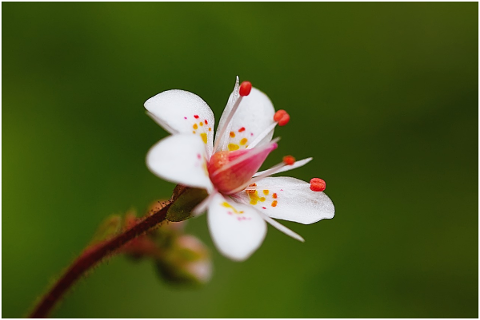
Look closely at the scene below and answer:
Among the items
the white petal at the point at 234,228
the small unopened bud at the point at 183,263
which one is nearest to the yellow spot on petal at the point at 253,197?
the white petal at the point at 234,228

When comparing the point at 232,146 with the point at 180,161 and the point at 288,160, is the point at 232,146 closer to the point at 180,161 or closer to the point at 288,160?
the point at 288,160

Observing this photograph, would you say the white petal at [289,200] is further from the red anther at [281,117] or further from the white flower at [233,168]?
the red anther at [281,117]

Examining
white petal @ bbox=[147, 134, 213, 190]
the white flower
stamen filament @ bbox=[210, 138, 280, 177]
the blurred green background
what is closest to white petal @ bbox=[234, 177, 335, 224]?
the white flower

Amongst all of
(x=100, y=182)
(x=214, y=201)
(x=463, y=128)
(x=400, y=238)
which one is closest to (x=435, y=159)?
(x=463, y=128)

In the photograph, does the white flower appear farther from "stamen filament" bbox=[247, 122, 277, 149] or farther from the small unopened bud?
the small unopened bud

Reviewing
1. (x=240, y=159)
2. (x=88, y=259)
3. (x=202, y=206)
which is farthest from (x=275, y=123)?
(x=88, y=259)
